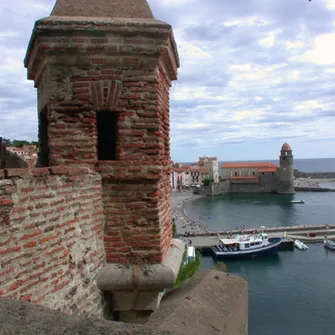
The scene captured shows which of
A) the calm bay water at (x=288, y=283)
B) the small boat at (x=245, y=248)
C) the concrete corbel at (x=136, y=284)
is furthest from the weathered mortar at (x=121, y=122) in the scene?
the small boat at (x=245, y=248)

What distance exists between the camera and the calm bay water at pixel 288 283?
23078 mm

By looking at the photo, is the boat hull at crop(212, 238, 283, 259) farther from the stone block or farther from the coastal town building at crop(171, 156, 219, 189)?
the coastal town building at crop(171, 156, 219, 189)

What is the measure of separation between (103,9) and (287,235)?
43327 millimetres

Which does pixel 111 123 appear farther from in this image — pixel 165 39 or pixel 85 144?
pixel 165 39

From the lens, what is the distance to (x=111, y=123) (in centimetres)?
421

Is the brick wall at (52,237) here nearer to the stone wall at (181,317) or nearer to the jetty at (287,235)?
the stone wall at (181,317)

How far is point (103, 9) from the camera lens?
378cm

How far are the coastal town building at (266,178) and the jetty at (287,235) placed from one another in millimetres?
39756

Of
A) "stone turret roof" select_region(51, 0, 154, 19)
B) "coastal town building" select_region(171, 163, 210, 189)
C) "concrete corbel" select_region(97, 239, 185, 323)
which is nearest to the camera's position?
"concrete corbel" select_region(97, 239, 185, 323)

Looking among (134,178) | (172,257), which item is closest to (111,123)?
(134,178)

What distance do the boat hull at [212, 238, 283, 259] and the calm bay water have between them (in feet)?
2.23

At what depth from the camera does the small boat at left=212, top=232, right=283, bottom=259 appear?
37.8m

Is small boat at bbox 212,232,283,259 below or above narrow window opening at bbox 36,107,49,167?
below

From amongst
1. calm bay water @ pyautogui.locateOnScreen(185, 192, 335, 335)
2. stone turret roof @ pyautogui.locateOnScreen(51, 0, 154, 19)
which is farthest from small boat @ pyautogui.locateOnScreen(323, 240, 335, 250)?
stone turret roof @ pyautogui.locateOnScreen(51, 0, 154, 19)
